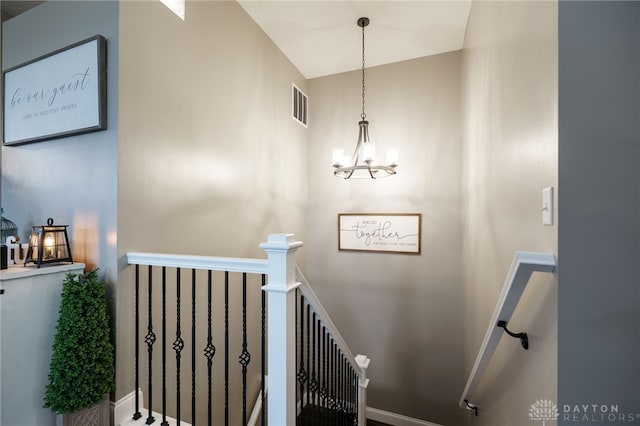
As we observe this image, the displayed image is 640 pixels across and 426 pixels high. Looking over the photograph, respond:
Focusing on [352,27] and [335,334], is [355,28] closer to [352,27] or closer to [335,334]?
[352,27]

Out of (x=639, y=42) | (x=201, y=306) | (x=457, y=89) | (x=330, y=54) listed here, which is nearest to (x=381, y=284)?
(x=201, y=306)

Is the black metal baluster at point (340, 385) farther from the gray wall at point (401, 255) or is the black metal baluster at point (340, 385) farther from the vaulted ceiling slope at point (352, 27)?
the vaulted ceiling slope at point (352, 27)

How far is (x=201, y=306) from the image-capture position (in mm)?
2189

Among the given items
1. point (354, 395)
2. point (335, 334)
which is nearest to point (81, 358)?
point (335, 334)

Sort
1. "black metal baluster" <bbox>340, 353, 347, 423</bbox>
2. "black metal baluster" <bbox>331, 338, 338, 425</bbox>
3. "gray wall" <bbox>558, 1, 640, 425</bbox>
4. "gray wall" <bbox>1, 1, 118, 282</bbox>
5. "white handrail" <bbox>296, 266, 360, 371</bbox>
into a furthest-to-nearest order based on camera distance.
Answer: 1. "black metal baluster" <bbox>340, 353, 347, 423</bbox>
2. "black metal baluster" <bbox>331, 338, 338, 425</bbox>
3. "gray wall" <bbox>1, 1, 118, 282</bbox>
4. "white handrail" <bbox>296, 266, 360, 371</bbox>
5. "gray wall" <bbox>558, 1, 640, 425</bbox>

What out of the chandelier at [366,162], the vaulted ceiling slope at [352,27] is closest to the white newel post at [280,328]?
the chandelier at [366,162]

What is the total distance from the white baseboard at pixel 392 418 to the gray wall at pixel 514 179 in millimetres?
1681

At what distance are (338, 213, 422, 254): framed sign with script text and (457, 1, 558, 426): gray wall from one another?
3.42ft

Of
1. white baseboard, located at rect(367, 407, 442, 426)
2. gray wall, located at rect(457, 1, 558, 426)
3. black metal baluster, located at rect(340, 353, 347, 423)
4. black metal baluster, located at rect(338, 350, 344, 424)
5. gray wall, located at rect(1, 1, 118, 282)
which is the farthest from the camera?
white baseboard, located at rect(367, 407, 442, 426)

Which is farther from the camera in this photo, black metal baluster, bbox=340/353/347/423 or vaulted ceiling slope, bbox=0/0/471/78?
vaulted ceiling slope, bbox=0/0/471/78

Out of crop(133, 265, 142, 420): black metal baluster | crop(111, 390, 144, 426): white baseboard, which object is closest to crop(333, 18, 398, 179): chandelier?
crop(133, 265, 142, 420): black metal baluster

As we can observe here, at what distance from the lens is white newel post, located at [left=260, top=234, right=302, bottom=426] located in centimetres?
130

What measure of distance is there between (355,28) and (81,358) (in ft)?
11.2

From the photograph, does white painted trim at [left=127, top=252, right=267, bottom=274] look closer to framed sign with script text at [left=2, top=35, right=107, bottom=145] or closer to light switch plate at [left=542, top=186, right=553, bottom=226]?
framed sign with script text at [left=2, top=35, right=107, bottom=145]
